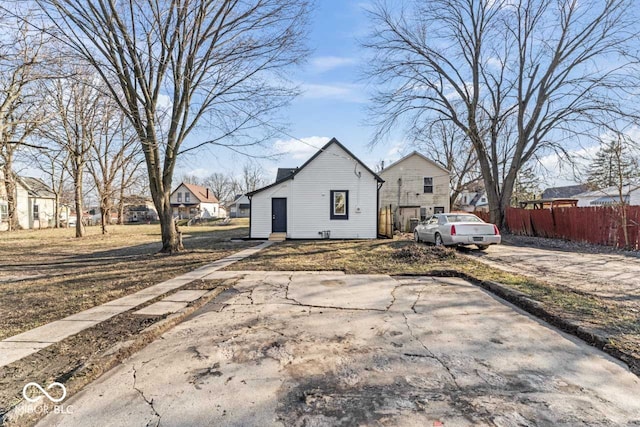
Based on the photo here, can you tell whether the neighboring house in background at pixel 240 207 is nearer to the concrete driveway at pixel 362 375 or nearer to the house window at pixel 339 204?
the house window at pixel 339 204

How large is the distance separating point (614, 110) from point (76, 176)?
30.8 metres

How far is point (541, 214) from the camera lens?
15977mm

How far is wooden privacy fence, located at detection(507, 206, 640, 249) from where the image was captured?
36.8 ft

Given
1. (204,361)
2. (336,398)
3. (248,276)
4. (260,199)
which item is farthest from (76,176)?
(336,398)

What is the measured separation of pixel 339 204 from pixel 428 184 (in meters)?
14.1

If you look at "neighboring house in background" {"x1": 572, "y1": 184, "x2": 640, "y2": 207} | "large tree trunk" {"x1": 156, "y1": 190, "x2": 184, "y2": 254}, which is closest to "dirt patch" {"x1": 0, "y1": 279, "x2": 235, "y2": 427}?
"large tree trunk" {"x1": 156, "y1": 190, "x2": 184, "y2": 254}

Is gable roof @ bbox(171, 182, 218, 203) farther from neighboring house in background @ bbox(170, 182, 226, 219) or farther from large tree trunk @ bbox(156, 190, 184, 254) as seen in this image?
large tree trunk @ bbox(156, 190, 184, 254)

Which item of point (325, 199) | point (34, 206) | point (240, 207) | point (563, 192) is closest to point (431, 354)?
point (325, 199)

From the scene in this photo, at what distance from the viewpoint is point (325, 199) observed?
15734 millimetres

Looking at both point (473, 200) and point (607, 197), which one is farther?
point (473, 200)

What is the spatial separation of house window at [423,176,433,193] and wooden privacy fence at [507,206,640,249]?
30.6ft

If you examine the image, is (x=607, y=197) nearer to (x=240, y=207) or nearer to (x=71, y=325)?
(x=71, y=325)

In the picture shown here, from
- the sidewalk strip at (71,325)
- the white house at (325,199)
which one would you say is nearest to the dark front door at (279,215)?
the white house at (325,199)

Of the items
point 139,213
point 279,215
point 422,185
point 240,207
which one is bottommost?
point 279,215
